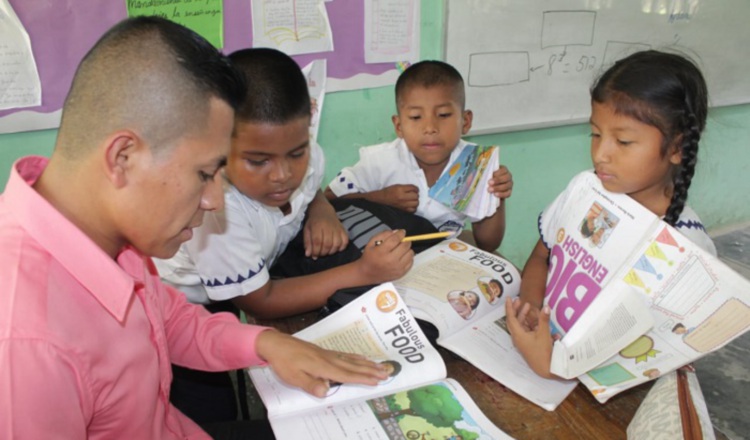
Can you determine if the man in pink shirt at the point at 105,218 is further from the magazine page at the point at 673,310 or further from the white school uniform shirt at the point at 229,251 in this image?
the magazine page at the point at 673,310

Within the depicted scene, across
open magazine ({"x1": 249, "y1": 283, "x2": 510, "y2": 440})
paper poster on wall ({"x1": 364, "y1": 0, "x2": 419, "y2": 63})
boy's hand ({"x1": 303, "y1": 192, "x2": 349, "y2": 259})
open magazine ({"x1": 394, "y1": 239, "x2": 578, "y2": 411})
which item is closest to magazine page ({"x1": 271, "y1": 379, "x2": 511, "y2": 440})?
open magazine ({"x1": 249, "y1": 283, "x2": 510, "y2": 440})

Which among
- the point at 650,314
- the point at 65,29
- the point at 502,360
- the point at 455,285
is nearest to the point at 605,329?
the point at 650,314

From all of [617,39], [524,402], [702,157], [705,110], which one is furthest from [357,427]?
[702,157]

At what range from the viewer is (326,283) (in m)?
1.13

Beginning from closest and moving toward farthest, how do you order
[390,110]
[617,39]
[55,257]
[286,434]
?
[55,257] → [286,434] → [390,110] → [617,39]

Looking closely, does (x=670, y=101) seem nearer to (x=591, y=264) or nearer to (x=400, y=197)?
(x=591, y=264)

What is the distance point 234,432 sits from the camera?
1.01 metres

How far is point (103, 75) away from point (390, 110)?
1691 millimetres

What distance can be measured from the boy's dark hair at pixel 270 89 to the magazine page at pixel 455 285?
1.32 ft

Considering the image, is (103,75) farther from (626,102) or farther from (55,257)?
(626,102)

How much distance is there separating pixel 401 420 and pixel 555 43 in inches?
85.5

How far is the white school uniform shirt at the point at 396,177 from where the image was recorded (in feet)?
5.14

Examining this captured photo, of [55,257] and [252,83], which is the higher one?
[252,83]

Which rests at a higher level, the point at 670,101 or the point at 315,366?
the point at 670,101
